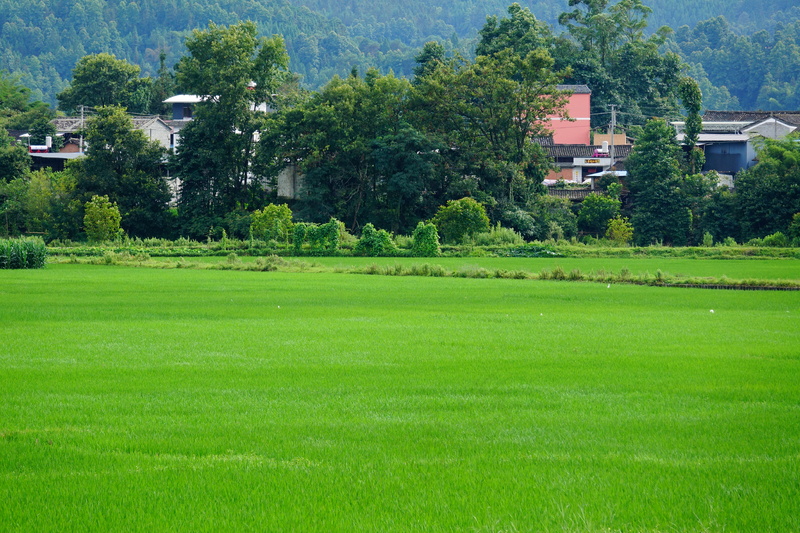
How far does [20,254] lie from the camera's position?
39.6 metres

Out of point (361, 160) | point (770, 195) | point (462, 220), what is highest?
point (361, 160)

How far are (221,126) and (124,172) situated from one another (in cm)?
745

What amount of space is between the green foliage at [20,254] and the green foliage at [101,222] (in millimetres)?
16669

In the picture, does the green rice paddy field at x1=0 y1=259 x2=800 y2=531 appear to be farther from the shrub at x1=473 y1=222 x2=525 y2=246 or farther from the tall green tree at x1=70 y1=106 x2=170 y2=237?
the tall green tree at x1=70 y1=106 x2=170 y2=237

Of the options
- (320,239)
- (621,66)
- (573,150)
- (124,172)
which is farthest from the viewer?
(621,66)

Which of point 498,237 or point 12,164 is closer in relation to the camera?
point 498,237

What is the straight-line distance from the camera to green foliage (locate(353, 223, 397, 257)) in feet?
164

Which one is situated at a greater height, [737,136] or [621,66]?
[621,66]

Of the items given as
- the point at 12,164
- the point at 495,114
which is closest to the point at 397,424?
the point at 495,114

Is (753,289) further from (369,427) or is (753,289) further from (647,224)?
(647,224)

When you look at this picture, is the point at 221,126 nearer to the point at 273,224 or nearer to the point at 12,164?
the point at 273,224

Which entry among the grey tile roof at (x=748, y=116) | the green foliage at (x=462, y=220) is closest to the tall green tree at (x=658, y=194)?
the green foliage at (x=462, y=220)

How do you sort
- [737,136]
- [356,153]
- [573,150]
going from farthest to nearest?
1. [573,150]
2. [737,136]
3. [356,153]

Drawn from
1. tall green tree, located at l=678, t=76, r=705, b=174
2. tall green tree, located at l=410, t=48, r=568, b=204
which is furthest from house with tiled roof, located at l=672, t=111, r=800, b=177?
tall green tree, located at l=410, t=48, r=568, b=204
